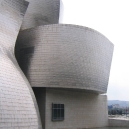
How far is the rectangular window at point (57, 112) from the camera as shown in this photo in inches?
692

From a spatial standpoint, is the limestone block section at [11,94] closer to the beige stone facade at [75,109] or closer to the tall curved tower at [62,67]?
the tall curved tower at [62,67]

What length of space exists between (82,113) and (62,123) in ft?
8.57

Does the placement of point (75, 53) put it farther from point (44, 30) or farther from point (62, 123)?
point (62, 123)

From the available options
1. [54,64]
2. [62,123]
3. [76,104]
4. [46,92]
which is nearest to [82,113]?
[76,104]

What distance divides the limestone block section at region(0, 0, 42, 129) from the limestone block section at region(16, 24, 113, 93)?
2.81 meters

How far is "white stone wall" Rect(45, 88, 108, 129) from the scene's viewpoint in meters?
17.6

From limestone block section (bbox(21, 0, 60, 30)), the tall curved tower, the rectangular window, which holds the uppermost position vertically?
limestone block section (bbox(21, 0, 60, 30))

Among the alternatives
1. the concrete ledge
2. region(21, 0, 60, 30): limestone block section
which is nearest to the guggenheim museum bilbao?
region(21, 0, 60, 30): limestone block section

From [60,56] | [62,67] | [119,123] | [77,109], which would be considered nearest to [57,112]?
[77,109]

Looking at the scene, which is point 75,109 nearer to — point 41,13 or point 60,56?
point 60,56

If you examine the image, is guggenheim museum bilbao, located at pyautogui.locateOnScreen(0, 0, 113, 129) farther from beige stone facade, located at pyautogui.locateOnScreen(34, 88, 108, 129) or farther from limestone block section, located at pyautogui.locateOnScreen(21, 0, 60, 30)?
limestone block section, located at pyautogui.locateOnScreen(21, 0, 60, 30)

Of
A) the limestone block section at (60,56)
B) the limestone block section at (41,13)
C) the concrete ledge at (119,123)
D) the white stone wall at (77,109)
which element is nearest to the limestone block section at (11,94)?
the limestone block section at (60,56)

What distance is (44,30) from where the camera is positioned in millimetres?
18031

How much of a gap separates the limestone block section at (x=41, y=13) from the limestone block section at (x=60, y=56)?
3115 mm
